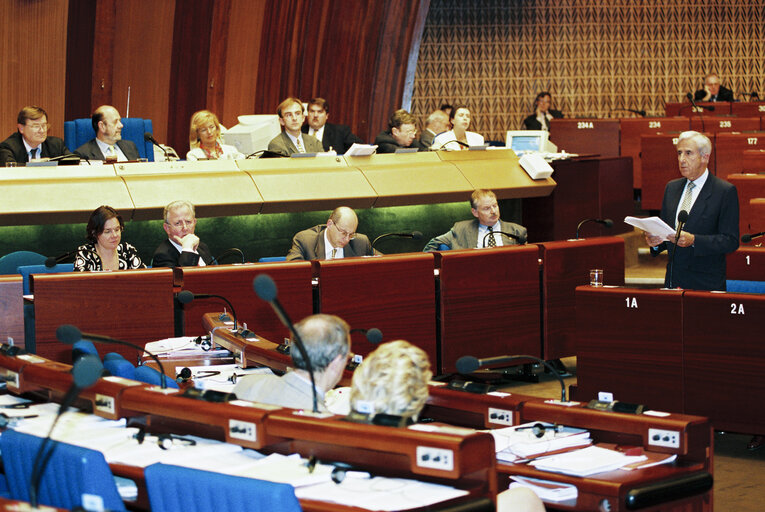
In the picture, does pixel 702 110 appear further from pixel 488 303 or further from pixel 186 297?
pixel 186 297

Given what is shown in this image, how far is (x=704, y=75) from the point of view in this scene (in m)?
14.7

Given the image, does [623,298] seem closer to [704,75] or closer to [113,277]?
[113,277]

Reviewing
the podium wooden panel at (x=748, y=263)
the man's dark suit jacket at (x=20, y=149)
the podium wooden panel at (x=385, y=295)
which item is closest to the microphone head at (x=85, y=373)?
the podium wooden panel at (x=385, y=295)

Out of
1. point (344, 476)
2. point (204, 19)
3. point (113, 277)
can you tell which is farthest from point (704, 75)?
point (344, 476)

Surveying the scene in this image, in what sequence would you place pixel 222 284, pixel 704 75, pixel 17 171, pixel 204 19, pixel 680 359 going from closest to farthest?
pixel 680 359
pixel 222 284
pixel 17 171
pixel 204 19
pixel 704 75

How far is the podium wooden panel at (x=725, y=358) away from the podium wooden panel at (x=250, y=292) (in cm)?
190

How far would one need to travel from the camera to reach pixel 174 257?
556cm

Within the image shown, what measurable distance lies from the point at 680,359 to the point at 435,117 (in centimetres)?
449

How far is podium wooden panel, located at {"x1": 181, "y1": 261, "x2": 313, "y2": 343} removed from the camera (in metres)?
5.10

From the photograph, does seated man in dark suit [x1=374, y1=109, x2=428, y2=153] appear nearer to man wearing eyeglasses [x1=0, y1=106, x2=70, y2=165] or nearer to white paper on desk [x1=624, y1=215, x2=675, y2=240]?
man wearing eyeglasses [x1=0, y1=106, x2=70, y2=165]

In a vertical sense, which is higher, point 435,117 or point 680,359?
point 435,117

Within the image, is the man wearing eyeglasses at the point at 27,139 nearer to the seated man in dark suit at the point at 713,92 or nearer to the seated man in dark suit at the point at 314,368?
the seated man in dark suit at the point at 314,368

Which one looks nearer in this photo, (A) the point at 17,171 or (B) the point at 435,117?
(A) the point at 17,171

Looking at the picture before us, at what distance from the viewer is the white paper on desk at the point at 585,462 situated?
2.57 metres
